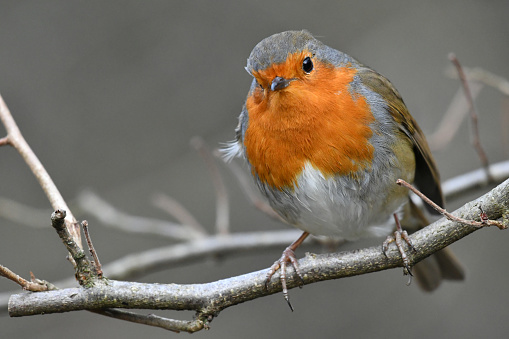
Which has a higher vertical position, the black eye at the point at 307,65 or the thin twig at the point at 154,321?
the black eye at the point at 307,65

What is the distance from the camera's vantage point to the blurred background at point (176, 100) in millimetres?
6098

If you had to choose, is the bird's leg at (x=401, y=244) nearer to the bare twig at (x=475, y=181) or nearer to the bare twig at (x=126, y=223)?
the bare twig at (x=475, y=181)

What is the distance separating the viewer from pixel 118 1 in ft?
22.8

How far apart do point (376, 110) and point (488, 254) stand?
3.13 m

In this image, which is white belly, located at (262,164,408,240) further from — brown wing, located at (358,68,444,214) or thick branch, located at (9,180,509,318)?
thick branch, located at (9,180,509,318)

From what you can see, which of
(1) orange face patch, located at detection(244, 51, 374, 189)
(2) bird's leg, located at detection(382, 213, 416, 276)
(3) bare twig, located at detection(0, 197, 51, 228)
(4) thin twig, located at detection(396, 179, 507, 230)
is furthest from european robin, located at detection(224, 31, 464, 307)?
(3) bare twig, located at detection(0, 197, 51, 228)

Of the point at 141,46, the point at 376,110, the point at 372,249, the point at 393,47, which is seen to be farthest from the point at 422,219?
the point at 141,46

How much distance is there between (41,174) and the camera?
8.80ft

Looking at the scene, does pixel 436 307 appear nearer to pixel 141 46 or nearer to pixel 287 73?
pixel 287 73

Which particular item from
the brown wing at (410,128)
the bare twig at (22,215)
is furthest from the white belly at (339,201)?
the bare twig at (22,215)

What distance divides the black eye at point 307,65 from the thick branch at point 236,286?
38.5 inches

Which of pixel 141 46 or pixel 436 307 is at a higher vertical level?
pixel 141 46

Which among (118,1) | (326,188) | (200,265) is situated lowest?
(326,188)

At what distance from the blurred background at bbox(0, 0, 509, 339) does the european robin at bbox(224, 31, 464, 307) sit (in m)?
2.70
